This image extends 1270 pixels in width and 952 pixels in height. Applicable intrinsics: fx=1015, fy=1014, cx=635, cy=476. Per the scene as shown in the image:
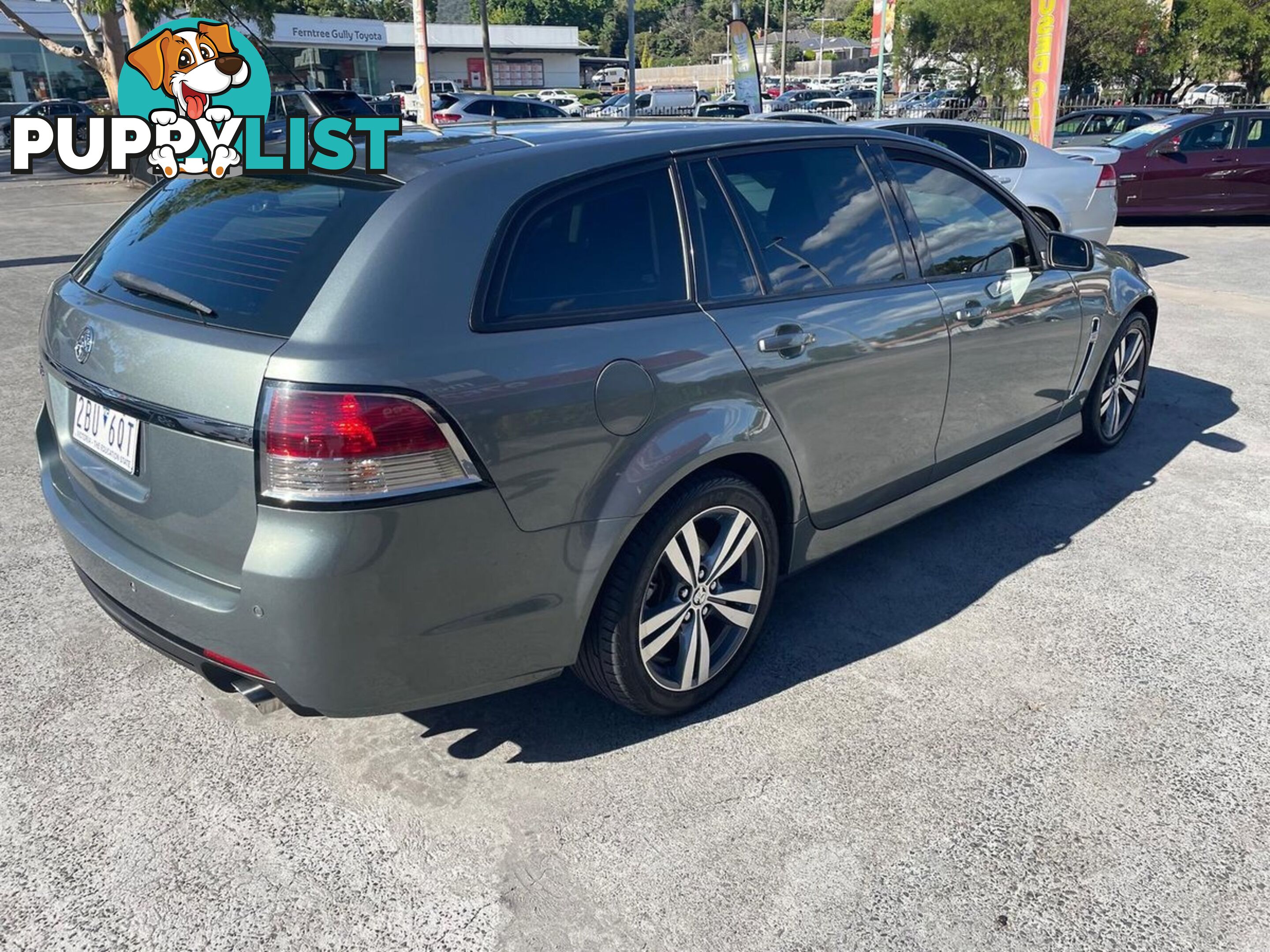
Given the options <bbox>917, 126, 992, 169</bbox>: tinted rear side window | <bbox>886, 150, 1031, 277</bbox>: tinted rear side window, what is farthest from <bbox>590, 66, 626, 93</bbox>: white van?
<bbox>886, 150, 1031, 277</bbox>: tinted rear side window

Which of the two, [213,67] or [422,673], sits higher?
[213,67]

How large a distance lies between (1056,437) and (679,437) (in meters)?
2.71

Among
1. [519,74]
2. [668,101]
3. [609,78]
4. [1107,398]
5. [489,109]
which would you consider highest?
[609,78]

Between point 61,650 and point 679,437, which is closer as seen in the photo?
point 679,437

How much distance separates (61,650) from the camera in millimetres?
3443

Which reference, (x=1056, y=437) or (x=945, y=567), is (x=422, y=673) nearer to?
(x=945, y=567)

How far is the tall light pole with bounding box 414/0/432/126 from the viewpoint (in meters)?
21.7

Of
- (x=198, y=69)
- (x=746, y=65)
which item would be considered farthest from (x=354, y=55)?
(x=198, y=69)

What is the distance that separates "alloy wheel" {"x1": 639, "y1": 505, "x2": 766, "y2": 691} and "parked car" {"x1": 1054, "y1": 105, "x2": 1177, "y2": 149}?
640 inches

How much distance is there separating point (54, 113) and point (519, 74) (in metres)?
46.5

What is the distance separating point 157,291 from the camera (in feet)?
8.78

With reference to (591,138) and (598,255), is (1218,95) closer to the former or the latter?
(591,138)

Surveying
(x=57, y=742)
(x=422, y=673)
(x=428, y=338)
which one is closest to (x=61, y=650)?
(x=57, y=742)

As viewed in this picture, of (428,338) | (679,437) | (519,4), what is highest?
(519,4)
